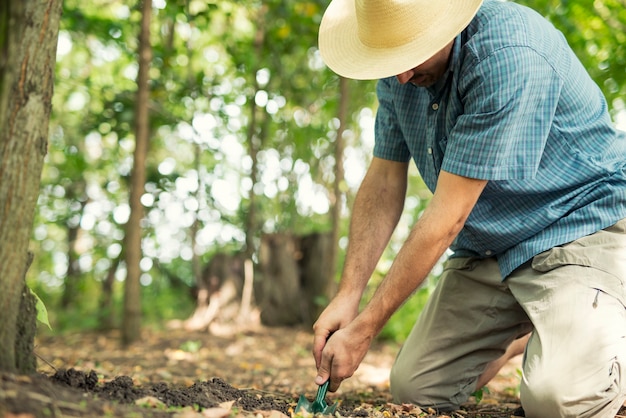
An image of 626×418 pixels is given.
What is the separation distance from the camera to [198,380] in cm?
300

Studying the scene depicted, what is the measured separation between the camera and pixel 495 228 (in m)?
2.77

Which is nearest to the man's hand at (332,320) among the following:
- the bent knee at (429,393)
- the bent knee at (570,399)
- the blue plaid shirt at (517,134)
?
the bent knee at (429,393)

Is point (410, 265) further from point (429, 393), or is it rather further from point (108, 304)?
point (108, 304)

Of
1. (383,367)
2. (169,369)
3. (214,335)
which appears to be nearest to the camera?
(169,369)

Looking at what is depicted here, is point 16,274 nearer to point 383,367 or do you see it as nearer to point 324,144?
point 383,367

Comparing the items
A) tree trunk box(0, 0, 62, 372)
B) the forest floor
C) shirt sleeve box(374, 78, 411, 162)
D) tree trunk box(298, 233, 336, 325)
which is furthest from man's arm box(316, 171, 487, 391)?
tree trunk box(298, 233, 336, 325)

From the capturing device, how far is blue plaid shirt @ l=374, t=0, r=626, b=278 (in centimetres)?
234

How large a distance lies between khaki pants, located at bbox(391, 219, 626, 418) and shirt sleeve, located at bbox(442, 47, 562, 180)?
504mm

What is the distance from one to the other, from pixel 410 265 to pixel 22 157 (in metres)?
1.38

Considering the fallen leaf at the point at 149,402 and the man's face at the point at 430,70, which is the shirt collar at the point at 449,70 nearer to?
the man's face at the point at 430,70

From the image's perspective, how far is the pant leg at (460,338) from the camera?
2998mm

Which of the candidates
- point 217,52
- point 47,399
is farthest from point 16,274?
point 217,52

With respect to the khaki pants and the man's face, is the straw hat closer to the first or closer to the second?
the man's face

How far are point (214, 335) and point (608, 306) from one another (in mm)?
4359
